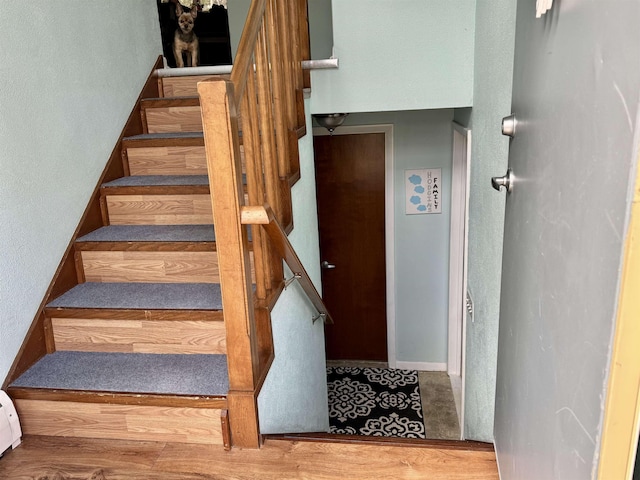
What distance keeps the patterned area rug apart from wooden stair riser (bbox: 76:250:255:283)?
6.58 feet

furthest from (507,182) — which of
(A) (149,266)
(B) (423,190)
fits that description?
(B) (423,190)

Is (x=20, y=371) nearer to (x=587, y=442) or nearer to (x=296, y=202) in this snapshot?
(x=296, y=202)

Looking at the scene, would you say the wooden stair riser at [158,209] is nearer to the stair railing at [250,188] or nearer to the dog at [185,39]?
the stair railing at [250,188]

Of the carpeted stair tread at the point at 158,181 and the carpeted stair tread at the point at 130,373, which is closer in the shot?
the carpeted stair tread at the point at 130,373

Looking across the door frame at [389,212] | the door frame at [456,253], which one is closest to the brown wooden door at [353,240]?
the door frame at [389,212]

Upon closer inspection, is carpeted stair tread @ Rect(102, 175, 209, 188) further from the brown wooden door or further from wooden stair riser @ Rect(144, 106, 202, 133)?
the brown wooden door

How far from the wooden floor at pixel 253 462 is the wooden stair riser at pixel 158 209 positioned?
113cm

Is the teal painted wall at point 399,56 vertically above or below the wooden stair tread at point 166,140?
above

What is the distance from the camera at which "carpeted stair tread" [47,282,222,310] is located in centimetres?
214

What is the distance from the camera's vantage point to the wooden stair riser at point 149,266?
237 centimetres

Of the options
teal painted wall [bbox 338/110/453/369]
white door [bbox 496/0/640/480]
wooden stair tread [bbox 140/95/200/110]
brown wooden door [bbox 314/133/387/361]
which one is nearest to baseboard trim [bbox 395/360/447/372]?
teal painted wall [bbox 338/110/453/369]

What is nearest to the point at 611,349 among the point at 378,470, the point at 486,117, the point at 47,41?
the point at 378,470

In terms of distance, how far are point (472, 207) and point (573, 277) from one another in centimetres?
199

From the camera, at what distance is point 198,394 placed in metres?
1.84
